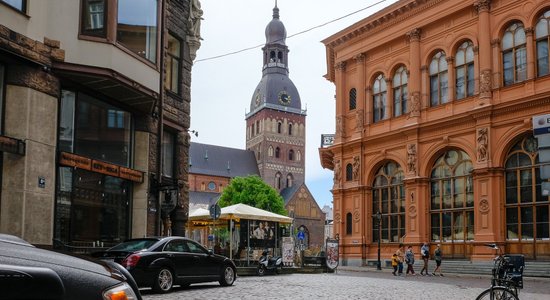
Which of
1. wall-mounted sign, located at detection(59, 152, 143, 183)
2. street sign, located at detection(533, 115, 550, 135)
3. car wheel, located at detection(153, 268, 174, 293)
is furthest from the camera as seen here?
wall-mounted sign, located at detection(59, 152, 143, 183)

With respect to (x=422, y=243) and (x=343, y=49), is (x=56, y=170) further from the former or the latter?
(x=343, y=49)

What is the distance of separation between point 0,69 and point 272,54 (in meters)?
105

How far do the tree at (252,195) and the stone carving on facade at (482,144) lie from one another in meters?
54.3

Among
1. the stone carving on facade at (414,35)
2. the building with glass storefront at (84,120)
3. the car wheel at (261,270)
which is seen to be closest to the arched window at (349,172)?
the stone carving on facade at (414,35)

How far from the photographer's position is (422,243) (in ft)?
118

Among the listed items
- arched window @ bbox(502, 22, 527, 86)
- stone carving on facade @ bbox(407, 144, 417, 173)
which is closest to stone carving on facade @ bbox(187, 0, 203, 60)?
arched window @ bbox(502, 22, 527, 86)

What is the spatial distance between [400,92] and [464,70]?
17.2 feet

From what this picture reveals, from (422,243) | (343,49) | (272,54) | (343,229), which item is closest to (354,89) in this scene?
(343,49)

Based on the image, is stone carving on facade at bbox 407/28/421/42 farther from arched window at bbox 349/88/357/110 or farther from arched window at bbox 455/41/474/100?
arched window at bbox 349/88/357/110

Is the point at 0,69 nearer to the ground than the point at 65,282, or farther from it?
farther from it

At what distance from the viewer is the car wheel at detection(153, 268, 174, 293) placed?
575 inches

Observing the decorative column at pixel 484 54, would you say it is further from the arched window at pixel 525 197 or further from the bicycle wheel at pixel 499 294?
the bicycle wheel at pixel 499 294

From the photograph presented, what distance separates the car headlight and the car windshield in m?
11.9

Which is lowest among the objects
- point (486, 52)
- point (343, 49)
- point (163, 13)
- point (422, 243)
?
point (422, 243)
